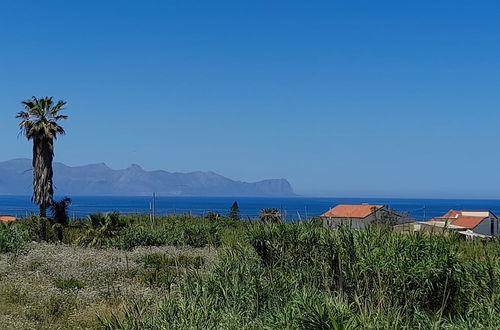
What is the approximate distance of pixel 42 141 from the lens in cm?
3136

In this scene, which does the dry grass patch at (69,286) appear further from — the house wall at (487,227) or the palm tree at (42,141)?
the house wall at (487,227)

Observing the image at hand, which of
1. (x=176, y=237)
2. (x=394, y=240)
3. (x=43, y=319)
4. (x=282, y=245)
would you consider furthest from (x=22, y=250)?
(x=394, y=240)

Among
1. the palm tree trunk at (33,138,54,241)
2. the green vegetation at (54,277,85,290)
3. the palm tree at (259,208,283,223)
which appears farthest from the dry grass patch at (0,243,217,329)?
the palm tree trunk at (33,138,54,241)

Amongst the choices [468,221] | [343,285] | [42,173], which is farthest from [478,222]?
[343,285]

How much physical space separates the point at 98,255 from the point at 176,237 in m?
6.57

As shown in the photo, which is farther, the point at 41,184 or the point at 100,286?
the point at 41,184

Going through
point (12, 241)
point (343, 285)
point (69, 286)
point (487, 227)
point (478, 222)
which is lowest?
point (487, 227)

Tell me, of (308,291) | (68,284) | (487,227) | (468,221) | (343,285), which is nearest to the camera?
(308,291)

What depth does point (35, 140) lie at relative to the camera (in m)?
31.5

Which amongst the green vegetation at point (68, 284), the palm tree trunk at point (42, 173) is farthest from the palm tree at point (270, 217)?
the palm tree trunk at point (42, 173)

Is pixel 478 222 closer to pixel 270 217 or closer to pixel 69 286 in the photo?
pixel 270 217

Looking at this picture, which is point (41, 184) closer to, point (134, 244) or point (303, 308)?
point (134, 244)

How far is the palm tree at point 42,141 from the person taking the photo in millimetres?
31094

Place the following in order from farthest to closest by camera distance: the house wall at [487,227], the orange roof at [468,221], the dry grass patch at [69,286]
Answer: the house wall at [487,227], the orange roof at [468,221], the dry grass patch at [69,286]
